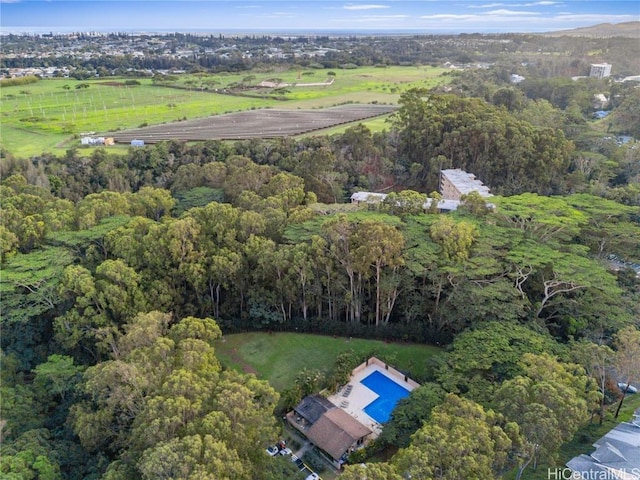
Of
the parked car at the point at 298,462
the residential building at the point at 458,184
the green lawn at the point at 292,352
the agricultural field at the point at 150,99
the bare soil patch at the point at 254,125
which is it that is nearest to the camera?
the parked car at the point at 298,462

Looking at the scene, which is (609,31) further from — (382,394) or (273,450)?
(273,450)

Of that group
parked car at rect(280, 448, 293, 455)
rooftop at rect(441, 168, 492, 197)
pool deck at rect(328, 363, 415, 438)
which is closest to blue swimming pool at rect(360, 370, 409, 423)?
pool deck at rect(328, 363, 415, 438)

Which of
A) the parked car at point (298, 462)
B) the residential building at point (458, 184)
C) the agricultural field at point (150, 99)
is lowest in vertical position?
the parked car at point (298, 462)

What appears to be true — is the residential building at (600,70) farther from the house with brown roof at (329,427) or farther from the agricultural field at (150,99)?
the house with brown roof at (329,427)

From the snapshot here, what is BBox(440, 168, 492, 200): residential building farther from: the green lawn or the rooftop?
the green lawn

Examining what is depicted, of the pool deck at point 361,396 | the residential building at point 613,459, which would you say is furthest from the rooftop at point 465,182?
the residential building at point 613,459

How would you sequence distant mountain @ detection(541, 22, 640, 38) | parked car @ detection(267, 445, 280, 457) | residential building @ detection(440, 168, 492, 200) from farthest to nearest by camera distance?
distant mountain @ detection(541, 22, 640, 38) → residential building @ detection(440, 168, 492, 200) → parked car @ detection(267, 445, 280, 457)

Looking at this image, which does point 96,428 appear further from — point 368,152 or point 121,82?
point 121,82

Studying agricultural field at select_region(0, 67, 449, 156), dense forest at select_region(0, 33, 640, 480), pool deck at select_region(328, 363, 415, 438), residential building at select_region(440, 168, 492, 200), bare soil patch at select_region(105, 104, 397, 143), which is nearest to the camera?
dense forest at select_region(0, 33, 640, 480)

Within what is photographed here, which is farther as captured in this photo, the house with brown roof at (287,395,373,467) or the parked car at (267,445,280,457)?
the parked car at (267,445,280,457)
